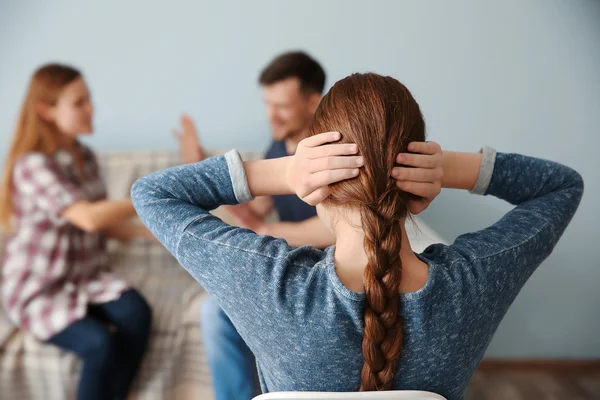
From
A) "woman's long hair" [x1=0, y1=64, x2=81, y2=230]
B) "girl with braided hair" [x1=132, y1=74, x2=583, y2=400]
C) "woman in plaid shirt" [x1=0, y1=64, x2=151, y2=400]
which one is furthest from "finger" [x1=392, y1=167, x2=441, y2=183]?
"woman's long hair" [x1=0, y1=64, x2=81, y2=230]

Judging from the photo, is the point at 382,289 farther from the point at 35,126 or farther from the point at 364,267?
the point at 35,126

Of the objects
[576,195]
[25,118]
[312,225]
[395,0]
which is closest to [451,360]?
[576,195]

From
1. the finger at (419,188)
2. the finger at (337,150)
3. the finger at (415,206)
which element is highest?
the finger at (337,150)

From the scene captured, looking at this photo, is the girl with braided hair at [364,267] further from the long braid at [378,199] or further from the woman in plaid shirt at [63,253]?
the woman in plaid shirt at [63,253]

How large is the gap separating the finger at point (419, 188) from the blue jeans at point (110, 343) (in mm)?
1025

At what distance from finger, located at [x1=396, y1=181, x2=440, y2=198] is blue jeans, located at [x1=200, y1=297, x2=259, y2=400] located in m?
0.64

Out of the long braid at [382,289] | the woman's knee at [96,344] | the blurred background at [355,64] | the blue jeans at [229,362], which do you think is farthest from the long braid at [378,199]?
the blurred background at [355,64]

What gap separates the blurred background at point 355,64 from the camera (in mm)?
1499

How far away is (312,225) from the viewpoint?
1.20m

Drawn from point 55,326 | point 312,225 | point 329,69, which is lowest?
point 55,326

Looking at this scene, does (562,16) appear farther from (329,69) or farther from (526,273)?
(526,273)

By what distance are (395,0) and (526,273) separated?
113cm

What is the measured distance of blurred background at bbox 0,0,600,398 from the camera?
59.0 inches

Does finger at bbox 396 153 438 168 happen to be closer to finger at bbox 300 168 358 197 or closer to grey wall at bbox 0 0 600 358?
finger at bbox 300 168 358 197
